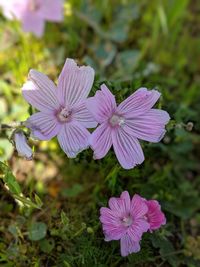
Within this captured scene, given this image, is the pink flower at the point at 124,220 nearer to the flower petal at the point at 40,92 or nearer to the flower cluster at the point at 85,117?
the flower cluster at the point at 85,117

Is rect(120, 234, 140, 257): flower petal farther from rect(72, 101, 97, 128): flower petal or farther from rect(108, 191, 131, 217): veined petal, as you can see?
rect(72, 101, 97, 128): flower petal

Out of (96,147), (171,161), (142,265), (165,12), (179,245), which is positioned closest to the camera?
(96,147)

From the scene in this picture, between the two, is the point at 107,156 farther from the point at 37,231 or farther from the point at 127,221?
the point at 37,231

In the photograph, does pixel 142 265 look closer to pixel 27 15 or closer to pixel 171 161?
pixel 171 161

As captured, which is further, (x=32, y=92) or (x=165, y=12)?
(x=165, y=12)

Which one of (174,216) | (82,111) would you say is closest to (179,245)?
(174,216)

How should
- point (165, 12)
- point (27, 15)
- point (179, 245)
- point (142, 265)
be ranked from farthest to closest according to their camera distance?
point (165, 12) → point (27, 15) → point (179, 245) → point (142, 265)

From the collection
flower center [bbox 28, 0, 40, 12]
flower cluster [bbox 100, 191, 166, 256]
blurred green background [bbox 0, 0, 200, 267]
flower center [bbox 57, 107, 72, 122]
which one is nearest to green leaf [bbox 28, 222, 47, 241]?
blurred green background [bbox 0, 0, 200, 267]
